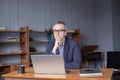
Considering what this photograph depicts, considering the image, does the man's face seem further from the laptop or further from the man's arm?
the laptop

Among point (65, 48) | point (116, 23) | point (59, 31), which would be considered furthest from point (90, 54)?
point (59, 31)

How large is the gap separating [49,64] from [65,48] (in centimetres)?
66

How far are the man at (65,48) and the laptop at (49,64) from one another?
1.58 ft

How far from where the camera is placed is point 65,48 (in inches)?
115

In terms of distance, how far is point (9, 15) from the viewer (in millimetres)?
5848

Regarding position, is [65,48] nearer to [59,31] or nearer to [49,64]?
[59,31]

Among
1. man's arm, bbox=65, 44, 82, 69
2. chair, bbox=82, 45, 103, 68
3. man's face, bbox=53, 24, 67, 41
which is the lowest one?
chair, bbox=82, 45, 103, 68

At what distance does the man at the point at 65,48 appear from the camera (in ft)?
9.27

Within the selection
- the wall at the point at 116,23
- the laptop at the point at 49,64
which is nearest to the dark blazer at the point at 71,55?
the laptop at the point at 49,64

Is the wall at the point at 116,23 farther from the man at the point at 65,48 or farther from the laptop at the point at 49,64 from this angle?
the laptop at the point at 49,64

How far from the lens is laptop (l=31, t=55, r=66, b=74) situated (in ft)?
7.42

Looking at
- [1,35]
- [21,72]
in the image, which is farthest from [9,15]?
[21,72]

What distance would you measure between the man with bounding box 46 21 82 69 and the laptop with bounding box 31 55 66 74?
1.58ft

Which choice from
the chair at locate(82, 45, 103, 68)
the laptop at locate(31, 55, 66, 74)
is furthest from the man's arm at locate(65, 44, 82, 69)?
the chair at locate(82, 45, 103, 68)
